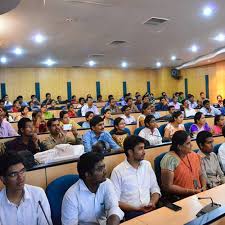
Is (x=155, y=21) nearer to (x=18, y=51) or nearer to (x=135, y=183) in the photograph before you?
(x=135, y=183)

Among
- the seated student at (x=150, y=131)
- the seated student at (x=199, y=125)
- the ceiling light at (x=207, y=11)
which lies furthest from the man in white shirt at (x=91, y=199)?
the ceiling light at (x=207, y=11)

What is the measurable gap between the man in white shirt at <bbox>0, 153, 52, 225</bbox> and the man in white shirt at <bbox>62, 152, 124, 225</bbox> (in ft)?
0.52

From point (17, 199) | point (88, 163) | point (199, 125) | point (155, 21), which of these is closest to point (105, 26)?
point (155, 21)

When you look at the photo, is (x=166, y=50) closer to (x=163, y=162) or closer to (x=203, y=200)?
(x=163, y=162)

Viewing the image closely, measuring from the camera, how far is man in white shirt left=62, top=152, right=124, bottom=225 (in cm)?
171

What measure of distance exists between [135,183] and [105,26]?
13.7 feet

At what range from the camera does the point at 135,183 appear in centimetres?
218

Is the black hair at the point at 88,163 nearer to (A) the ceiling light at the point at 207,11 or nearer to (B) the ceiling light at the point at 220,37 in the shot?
(A) the ceiling light at the point at 207,11

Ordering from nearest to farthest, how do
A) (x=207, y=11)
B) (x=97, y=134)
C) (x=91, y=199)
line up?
(x=91, y=199), (x=97, y=134), (x=207, y=11)

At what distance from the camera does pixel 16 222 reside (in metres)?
1.62

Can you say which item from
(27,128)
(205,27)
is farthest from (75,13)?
(205,27)

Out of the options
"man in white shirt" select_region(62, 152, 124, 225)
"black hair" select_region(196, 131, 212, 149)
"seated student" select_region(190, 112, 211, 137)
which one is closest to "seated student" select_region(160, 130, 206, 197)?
"black hair" select_region(196, 131, 212, 149)

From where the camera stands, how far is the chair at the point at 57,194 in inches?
73.5

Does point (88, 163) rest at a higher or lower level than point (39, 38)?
lower
